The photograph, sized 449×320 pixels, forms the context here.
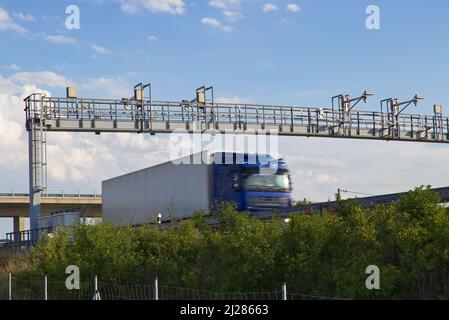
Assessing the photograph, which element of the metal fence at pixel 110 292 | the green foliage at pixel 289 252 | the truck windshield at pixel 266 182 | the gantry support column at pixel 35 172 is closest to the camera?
the green foliage at pixel 289 252

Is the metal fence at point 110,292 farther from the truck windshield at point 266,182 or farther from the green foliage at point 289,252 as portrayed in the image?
the truck windshield at point 266,182

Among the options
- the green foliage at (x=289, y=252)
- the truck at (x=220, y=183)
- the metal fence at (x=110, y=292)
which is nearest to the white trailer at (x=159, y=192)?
the truck at (x=220, y=183)

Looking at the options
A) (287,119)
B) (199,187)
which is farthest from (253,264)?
(287,119)

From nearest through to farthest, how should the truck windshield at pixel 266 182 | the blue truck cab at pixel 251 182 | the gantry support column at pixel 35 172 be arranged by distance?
1. the blue truck cab at pixel 251 182
2. the truck windshield at pixel 266 182
3. the gantry support column at pixel 35 172

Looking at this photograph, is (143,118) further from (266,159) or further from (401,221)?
(401,221)

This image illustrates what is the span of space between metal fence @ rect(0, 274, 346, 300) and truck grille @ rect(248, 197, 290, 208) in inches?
607

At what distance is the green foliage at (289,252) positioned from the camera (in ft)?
51.1

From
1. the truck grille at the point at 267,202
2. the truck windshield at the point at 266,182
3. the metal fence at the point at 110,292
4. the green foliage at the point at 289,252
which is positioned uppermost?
the truck windshield at the point at 266,182

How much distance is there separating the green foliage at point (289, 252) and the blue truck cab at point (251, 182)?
12742 millimetres

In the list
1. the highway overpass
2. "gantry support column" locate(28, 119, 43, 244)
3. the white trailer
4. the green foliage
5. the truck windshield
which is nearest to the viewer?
the green foliage

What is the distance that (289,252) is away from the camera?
18062 millimetres

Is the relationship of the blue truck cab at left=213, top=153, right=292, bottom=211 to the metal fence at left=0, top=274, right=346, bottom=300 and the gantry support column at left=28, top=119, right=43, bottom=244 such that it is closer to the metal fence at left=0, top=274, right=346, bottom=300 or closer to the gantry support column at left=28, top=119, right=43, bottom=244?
the gantry support column at left=28, top=119, right=43, bottom=244

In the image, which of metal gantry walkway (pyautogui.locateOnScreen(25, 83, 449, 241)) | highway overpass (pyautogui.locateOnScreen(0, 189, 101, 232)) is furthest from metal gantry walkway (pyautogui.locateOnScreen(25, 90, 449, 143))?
highway overpass (pyautogui.locateOnScreen(0, 189, 101, 232))

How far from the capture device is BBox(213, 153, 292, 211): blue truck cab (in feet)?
122
